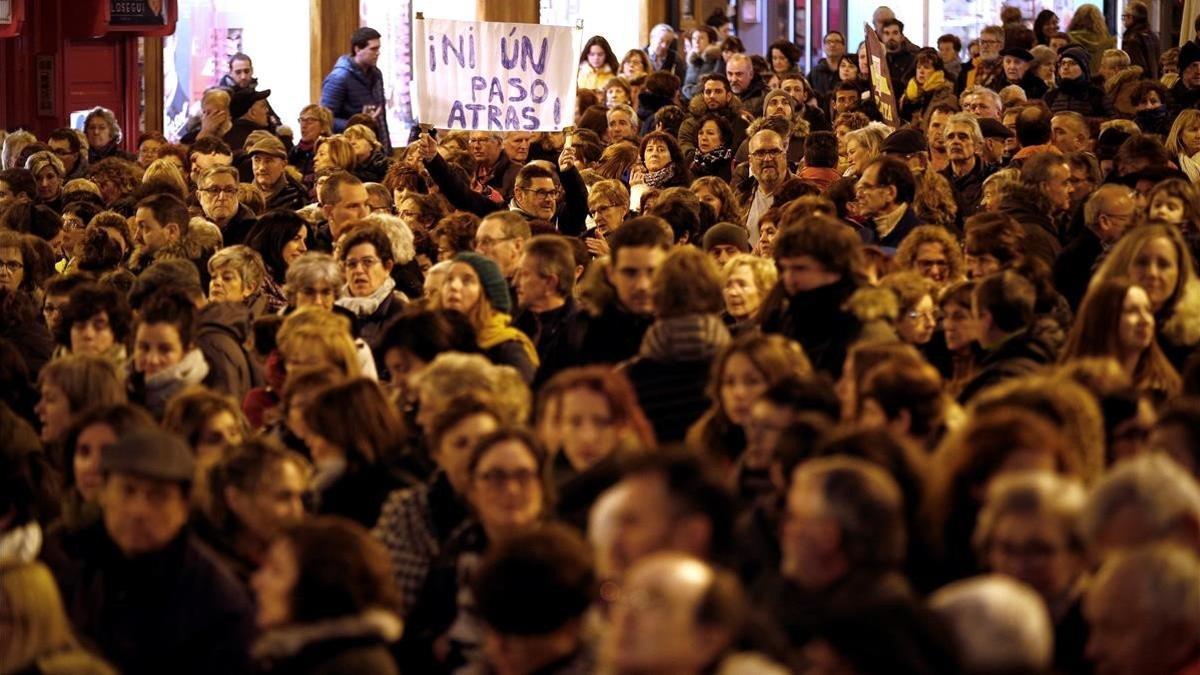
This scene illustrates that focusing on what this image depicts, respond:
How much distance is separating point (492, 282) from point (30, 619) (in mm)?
4159

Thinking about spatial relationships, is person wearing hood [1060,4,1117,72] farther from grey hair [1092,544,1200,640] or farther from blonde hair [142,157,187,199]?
grey hair [1092,544,1200,640]

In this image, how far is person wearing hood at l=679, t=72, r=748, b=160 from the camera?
55.9ft

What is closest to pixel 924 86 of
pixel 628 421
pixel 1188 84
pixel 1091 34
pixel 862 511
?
pixel 1188 84

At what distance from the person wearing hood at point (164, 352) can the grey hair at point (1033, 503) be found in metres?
4.60

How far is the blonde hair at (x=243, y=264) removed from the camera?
11.4 m

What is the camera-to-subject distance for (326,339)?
28.8ft

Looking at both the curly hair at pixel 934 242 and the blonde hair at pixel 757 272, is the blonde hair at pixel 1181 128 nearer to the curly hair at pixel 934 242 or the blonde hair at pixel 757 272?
the curly hair at pixel 934 242

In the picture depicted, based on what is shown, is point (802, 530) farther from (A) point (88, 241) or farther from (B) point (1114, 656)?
(A) point (88, 241)

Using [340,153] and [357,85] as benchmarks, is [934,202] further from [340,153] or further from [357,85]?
[357,85]

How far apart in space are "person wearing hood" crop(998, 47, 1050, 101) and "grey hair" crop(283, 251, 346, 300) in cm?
1022

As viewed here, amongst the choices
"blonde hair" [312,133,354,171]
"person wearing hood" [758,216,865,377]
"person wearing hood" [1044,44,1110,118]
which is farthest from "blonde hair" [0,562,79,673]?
"person wearing hood" [1044,44,1110,118]

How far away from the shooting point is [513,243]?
1118cm

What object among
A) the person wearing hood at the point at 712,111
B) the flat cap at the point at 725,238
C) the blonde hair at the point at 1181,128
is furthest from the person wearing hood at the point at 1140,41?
the flat cap at the point at 725,238

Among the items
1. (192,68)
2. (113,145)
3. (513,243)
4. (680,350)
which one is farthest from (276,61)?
(680,350)
